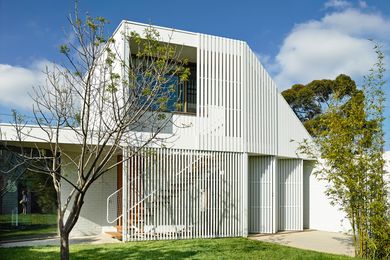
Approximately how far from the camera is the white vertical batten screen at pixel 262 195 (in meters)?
13.3

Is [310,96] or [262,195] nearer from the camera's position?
[262,195]

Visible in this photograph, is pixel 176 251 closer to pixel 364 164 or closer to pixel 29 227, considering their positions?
pixel 364 164

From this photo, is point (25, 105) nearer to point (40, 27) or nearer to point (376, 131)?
point (40, 27)

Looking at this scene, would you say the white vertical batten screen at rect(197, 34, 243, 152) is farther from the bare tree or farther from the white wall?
the white wall

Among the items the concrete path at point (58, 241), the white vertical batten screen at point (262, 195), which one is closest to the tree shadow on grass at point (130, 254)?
the concrete path at point (58, 241)

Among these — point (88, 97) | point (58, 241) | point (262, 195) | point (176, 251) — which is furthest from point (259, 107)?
point (58, 241)

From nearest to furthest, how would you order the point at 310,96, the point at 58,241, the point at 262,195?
the point at 58,241, the point at 262,195, the point at 310,96

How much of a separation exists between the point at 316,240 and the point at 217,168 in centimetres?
392

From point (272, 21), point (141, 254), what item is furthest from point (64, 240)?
point (272, 21)

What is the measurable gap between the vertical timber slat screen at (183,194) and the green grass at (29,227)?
3.27m

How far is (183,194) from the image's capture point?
462 inches

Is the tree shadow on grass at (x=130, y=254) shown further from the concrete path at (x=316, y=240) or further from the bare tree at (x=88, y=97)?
the concrete path at (x=316, y=240)

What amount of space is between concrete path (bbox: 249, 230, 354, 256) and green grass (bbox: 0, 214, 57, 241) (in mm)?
6623

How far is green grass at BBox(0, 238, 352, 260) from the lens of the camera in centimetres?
895
